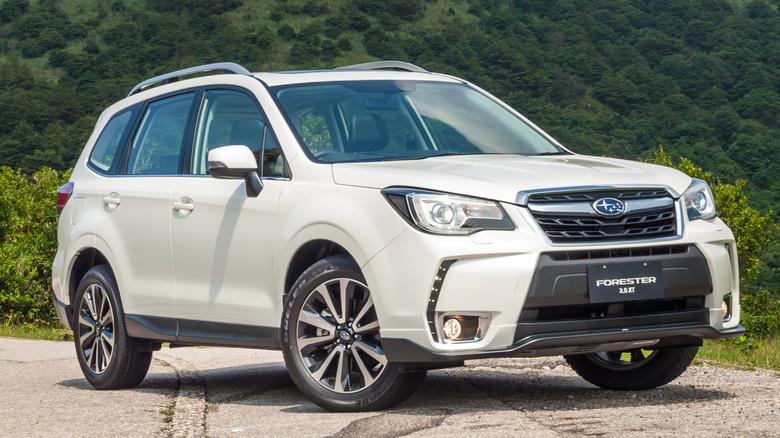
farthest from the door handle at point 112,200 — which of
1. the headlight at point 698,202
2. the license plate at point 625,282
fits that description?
the headlight at point 698,202

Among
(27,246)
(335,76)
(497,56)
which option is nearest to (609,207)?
(335,76)

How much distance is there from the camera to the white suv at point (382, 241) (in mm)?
5117

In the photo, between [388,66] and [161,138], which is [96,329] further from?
[388,66]

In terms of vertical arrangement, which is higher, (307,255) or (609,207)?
(609,207)

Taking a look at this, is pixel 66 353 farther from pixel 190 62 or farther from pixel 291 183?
pixel 190 62

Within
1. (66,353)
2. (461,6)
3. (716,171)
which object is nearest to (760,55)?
(716,171)

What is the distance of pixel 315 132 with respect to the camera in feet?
20.6

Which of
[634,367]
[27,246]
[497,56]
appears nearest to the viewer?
[634,367]

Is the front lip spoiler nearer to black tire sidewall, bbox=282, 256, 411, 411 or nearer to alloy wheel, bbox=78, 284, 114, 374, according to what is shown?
black tire sidewall, bbox=282, 256, 411, 411

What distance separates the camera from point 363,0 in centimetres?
15475

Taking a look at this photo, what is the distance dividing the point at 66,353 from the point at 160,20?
12801 centimetres

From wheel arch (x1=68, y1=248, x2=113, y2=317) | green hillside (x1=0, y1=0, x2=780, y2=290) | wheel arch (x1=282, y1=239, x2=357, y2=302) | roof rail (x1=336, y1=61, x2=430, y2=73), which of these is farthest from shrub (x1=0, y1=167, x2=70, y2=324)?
green hillside (x1=0, y1=0, x2=780, y2=290)

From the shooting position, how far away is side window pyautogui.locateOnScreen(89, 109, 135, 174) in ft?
25.6

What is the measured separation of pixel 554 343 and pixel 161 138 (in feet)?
10.7
